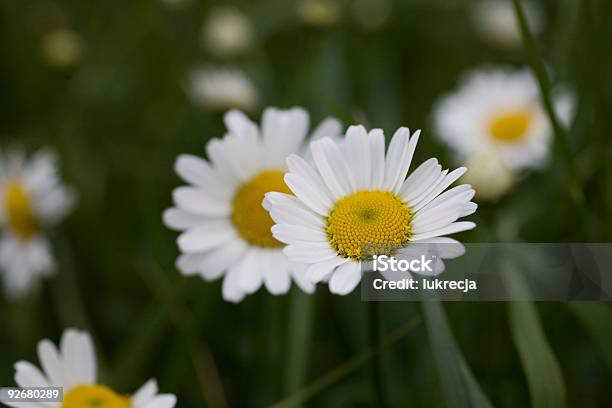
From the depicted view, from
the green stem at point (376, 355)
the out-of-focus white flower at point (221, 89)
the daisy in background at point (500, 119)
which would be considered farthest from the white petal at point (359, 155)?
the out-of-focus white flower at point (221, 89)

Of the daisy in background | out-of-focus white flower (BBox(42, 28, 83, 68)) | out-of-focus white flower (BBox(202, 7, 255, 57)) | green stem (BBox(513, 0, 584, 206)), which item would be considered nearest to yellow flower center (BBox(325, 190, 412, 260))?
green stem (BBox(513, 0, 584, 206))

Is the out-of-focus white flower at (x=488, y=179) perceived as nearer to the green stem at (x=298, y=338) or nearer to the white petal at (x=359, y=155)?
the green stem at (x=298, y=338)

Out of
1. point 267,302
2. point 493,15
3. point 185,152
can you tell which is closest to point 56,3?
point 185,152

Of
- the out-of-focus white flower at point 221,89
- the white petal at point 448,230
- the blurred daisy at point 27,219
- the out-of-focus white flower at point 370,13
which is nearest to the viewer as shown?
the white petal at point 448,230

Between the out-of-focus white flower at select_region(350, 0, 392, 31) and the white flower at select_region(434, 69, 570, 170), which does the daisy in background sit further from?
the out-of-focus white flower at select_region(350, 0, 392, 31)

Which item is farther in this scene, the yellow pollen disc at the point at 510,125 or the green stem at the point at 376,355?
the yellow pollen disc at the point at 510,125
